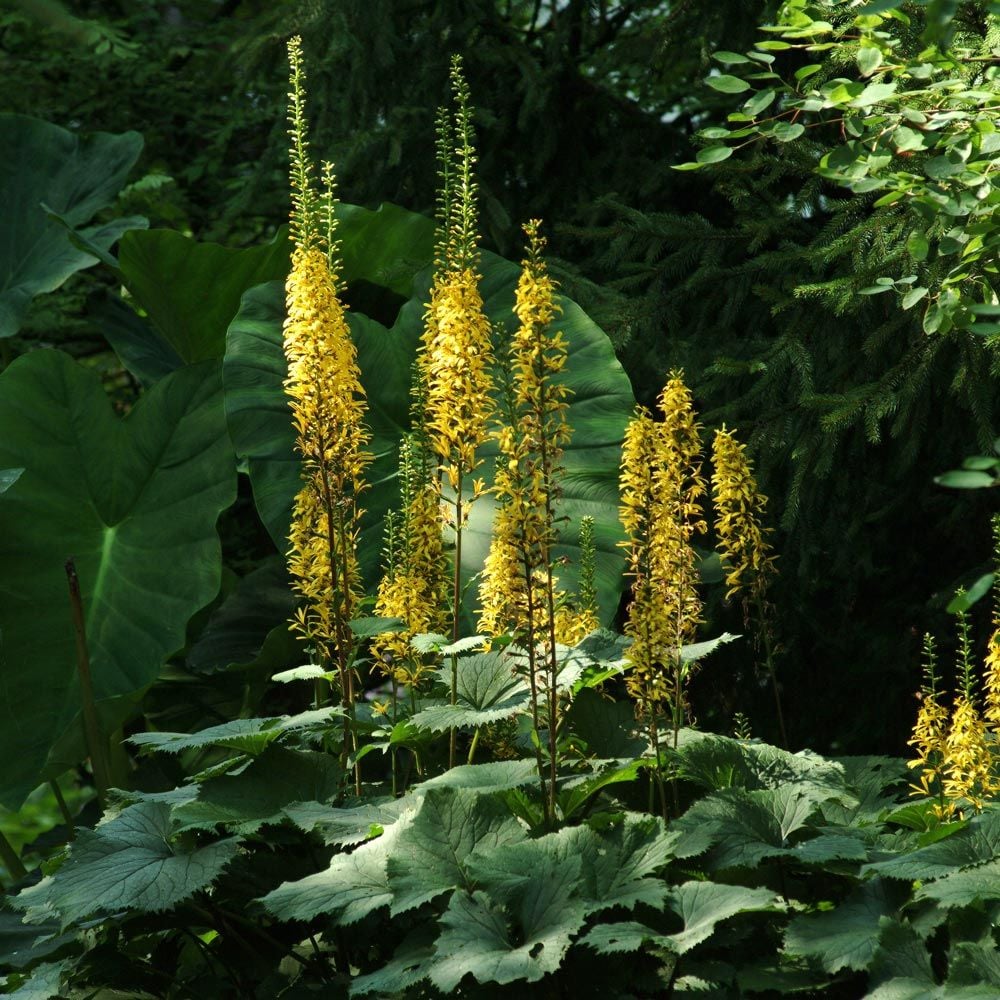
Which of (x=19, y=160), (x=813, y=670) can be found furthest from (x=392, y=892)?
(x=19, y=160)

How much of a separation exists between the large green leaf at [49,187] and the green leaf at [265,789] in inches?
100

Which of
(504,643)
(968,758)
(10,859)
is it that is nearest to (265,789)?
(504,643)

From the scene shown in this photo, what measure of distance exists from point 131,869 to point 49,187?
3234 mm

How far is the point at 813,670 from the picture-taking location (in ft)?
12.8

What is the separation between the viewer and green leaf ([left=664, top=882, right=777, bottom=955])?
5.25ft

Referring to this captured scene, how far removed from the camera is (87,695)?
2.93m

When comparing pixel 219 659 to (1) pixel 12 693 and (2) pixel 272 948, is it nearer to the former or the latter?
(1) pixel 12 693

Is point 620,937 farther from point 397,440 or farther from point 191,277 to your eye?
point 191,277

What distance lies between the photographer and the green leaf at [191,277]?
13.0 feet

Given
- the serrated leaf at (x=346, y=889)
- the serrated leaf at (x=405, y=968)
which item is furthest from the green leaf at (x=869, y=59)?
the serrated leaf at (x=405, y=968)

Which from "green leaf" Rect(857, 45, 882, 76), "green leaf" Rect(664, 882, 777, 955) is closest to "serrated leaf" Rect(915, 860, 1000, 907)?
"green leaf" Rect(664, 882, 777, 955)

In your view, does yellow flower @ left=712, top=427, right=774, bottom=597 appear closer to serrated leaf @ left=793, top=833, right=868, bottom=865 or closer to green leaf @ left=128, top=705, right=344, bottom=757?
serrated leaf @ left=793, top=833, right=868, bottom=865

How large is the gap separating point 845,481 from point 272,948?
1989 mm

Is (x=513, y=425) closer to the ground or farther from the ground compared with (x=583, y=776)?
farther from the ground
